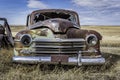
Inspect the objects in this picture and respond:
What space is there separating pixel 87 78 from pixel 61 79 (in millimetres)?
678

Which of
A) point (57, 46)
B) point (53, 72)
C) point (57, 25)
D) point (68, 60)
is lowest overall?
point (53, 72)

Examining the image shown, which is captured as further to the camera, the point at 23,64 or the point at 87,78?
the point at 23,64

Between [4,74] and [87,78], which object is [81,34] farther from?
[4,74]

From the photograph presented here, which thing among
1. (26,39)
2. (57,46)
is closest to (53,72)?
(57,46)

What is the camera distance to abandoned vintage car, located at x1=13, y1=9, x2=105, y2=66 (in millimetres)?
8273

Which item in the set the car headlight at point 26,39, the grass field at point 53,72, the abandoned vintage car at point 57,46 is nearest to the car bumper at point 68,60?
the abandoned vintage car at point 57,46

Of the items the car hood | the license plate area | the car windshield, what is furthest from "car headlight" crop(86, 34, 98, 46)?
the car windshield

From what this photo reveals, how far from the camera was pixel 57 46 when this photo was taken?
8.41 m

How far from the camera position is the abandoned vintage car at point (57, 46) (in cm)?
827

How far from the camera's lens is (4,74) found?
8.11m

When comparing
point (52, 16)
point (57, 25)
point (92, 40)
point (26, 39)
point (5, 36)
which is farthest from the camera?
point (5, 36)

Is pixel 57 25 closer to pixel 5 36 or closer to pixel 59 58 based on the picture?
pixel 59 58

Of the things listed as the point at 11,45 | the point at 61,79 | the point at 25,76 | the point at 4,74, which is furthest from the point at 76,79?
the point at 11,45

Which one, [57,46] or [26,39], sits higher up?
[26,39]
